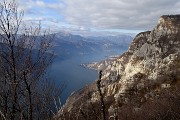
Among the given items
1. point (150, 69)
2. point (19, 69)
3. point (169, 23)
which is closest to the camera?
point (19, 69)

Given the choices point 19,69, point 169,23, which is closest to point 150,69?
point 169,23

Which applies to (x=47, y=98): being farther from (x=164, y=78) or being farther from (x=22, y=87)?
(x=164, y=78)

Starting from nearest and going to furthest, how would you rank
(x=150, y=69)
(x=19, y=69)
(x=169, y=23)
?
1. (x=19, y=69)
2. (x=150, y=69)
3. (x=169, y=23)

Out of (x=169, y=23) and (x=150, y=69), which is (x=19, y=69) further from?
(x=169, y=23)

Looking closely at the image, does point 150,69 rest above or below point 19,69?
below

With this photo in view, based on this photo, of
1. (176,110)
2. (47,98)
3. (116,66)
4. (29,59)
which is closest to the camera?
(47,98)

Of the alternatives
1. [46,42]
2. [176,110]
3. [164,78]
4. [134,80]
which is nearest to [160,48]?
[134,80]

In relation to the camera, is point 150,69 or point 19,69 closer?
point 19,69

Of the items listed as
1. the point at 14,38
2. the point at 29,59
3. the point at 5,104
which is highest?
the point at 14,38
